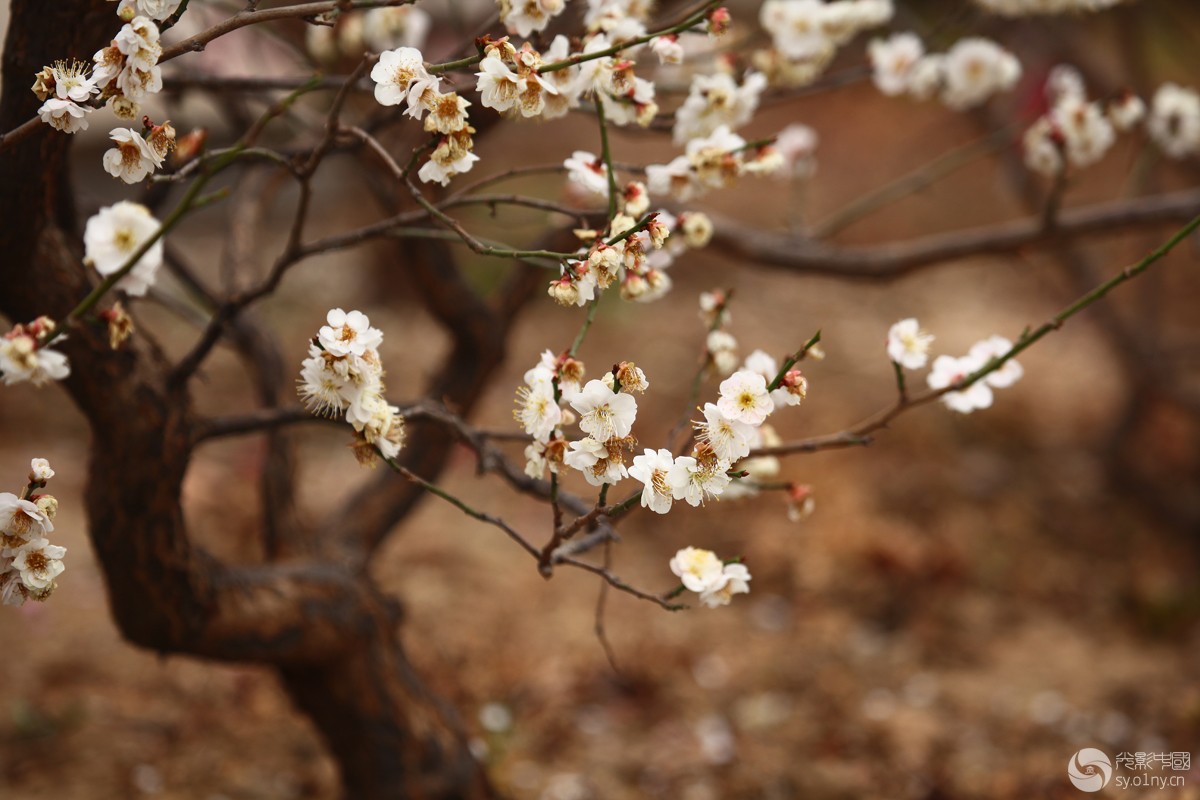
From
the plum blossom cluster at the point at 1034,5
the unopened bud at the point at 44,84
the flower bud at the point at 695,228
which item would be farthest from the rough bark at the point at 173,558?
the plum blossom cluster at the point at 1034,5

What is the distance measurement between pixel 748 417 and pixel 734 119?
59 cm

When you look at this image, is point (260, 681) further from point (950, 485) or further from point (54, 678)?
point (950, 485)

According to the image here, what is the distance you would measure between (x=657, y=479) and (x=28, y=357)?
558 millimetres

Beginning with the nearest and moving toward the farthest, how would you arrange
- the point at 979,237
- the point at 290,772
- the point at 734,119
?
1. the point at 734,119
2. the point at 979,237
3. the point at 290,772

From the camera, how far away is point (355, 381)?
987 mm

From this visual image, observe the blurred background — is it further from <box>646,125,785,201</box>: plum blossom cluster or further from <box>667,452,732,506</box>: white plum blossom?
<box>667,452,732,506</box>: white plum blossom

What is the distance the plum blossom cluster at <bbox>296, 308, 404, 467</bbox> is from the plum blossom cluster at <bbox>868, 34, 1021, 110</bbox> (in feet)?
4.53

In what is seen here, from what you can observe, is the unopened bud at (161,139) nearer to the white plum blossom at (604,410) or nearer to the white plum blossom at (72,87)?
the white plum blossom at (72,87)

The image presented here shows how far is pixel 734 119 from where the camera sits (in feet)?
4.57

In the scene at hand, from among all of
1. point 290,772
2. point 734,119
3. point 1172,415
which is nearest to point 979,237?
point 734,119

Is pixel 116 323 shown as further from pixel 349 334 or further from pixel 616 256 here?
pixel 616 256

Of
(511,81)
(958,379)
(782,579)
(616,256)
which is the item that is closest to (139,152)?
(511,81)

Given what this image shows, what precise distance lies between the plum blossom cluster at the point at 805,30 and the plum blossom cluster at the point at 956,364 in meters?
0.61

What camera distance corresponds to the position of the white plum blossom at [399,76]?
37.4 inches
